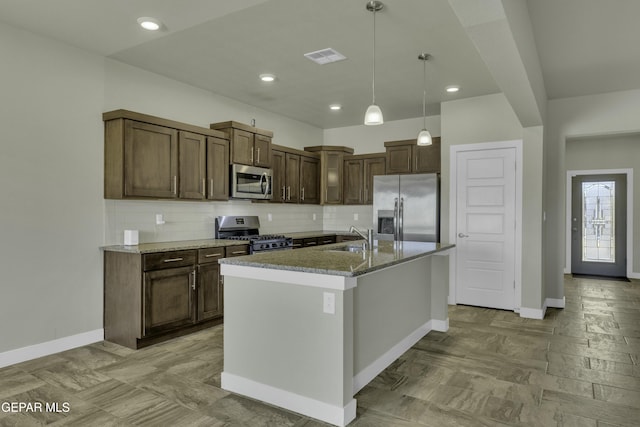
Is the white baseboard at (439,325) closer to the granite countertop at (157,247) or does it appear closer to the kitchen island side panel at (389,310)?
the kitchen island side panel at (389,310)

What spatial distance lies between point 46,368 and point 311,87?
3.83 metres

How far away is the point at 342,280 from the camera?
235 centimetres

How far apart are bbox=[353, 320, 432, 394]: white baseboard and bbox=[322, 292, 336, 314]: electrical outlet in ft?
2.21

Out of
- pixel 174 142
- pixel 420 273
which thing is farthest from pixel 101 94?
pixel 420 273

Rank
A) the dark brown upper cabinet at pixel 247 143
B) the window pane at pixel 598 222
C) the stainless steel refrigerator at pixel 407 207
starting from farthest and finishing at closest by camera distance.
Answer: the window pane at pixel 598 222 → the stainless steel refrigerator at pixel 407 207 → the dark brown upper cabinet at pixel 247 143

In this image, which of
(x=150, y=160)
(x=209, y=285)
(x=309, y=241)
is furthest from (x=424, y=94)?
(x=209, y=285)

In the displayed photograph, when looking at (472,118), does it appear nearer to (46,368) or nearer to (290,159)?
(290,159)

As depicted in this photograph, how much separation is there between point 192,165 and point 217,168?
35cm

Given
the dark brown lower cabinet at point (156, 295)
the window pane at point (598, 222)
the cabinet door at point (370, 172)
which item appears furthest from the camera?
the window pane at point (598, 222)

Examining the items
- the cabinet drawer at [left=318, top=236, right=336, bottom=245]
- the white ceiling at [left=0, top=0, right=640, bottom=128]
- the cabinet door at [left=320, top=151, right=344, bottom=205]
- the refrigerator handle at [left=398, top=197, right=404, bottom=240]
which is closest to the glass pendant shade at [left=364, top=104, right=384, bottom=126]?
the white ceiling at [left=0, top=0, right=640, bottom=128]

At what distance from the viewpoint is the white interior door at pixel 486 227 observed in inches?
201

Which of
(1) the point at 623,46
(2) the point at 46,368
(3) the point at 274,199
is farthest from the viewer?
(3) the point at 274,199

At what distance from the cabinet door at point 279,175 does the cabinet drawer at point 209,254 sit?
1.54m

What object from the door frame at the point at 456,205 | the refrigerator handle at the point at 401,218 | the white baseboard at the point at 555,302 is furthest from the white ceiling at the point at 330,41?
the white baseboard at the point at 555,302
